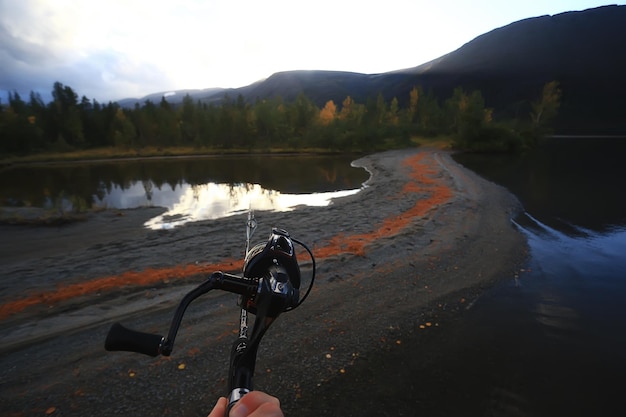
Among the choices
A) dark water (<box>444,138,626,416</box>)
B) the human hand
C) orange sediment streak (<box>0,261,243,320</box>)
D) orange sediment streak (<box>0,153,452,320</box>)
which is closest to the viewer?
the human hand

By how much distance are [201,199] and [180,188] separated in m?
8.00

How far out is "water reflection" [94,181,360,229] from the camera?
23500 millimetres

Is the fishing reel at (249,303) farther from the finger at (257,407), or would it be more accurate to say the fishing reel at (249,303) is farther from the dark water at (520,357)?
the dark water at (520,357)

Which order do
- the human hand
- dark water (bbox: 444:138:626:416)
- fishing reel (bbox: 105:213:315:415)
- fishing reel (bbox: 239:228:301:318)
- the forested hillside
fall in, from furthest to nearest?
the forested hillside → dark water (bbox: 444:138:626:416) → fishing reel (bbox: 239:228:301:318) → fishing reel (bbox: 105:213:315:415) → the human hand

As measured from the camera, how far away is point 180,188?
36062 millimetres

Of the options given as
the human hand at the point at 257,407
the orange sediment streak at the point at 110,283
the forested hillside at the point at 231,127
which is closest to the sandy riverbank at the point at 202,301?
the orange sediment streak at the point at 110,283

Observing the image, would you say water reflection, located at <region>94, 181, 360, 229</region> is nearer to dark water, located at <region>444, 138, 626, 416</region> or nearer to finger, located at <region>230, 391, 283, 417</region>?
dark water, located at <region>444, 138, 626, 416</region>

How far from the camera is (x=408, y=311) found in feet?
28.0

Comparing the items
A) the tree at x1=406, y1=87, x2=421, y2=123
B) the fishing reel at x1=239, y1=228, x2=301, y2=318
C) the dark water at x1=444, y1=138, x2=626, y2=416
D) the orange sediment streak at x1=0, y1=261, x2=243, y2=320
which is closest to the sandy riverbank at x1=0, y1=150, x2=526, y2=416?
the orange sediment streak at x1=0, y1=261, x2=243, y2=320

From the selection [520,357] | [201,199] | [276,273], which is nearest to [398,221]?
[520,357]

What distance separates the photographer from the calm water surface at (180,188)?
2675 cm

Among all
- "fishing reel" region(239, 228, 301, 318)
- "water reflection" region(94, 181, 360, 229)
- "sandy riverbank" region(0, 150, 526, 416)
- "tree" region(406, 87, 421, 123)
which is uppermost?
"tree" region(406, 87, 421, 123)

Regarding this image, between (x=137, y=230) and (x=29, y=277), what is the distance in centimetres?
738

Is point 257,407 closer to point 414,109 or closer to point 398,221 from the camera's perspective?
point 398,221
